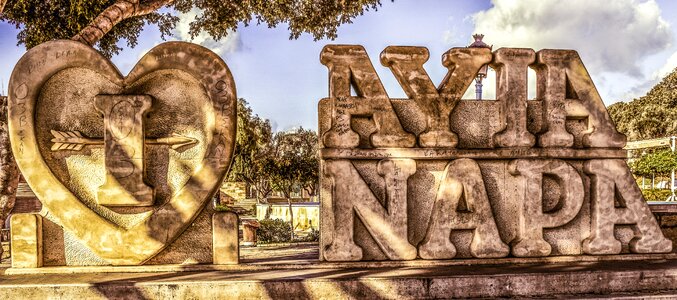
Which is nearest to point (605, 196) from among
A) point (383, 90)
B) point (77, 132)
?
point (383, 90)

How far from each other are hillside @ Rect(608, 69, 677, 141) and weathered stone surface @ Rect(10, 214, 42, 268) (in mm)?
36917

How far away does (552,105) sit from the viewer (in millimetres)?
4910

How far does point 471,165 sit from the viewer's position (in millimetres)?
4758

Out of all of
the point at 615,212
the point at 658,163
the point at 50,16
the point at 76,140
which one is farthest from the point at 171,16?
the point at 658,163

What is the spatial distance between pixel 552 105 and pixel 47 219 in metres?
4.85

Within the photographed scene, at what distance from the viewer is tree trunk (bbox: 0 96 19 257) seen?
6.01m

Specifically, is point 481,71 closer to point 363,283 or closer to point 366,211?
point 366,211

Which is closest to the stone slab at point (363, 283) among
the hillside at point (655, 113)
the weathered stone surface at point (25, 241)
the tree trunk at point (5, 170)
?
the weathered stone surface at point (25, 241)

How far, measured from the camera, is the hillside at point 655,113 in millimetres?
34406

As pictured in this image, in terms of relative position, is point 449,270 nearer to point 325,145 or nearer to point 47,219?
point 325,145

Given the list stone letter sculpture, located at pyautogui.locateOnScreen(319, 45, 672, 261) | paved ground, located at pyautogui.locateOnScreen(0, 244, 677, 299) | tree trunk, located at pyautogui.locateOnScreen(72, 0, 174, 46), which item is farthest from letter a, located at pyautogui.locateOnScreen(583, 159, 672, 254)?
tree trunk, located at pyautogui.locateOnScreen(72, 0, 174, 46)

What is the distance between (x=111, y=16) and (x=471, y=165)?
Result: 228 inches

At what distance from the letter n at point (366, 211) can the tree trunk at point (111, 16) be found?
13.8 feet

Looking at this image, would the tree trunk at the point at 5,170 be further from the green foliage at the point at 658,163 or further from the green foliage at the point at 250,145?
the green foliage at the point at 658,163
